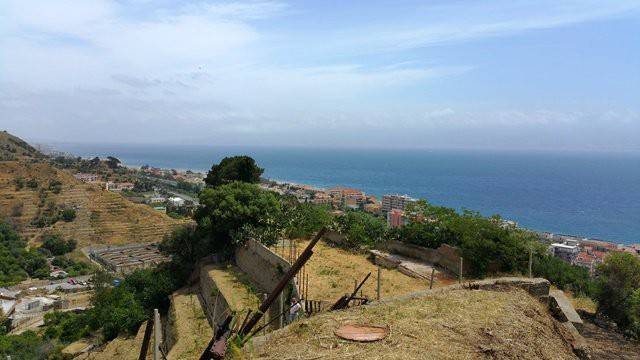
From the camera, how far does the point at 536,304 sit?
694 centimetres

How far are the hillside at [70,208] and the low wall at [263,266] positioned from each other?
147 feet

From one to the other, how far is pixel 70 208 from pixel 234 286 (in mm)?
58094

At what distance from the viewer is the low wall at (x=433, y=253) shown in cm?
1181

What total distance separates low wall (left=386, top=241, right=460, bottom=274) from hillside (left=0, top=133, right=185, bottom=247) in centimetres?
4748

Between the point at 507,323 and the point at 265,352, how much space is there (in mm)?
3066

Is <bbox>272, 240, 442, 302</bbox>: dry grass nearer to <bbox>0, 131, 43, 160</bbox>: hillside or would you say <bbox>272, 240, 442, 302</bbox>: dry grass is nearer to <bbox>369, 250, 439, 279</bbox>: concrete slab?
<bbox>369, 250, 439, 279</bbox>: concrete slab

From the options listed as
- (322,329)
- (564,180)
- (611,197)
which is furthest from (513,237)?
(564,180)

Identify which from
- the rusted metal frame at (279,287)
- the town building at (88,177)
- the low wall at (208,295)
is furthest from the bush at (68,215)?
the rusted metal frame at (279,287)

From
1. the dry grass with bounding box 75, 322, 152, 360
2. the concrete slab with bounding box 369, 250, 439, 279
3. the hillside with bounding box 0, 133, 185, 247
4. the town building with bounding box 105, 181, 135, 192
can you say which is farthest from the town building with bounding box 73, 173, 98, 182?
the concrete slab with bounding box 369, 250, 439, 279

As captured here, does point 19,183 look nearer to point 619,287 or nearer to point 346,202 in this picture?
point 346,202

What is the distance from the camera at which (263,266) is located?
12.6m

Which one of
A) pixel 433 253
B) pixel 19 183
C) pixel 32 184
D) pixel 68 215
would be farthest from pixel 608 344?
pixel 19 183

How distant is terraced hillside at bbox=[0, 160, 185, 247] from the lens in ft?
185

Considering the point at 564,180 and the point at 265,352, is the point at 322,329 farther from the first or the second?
the point at 564,180
